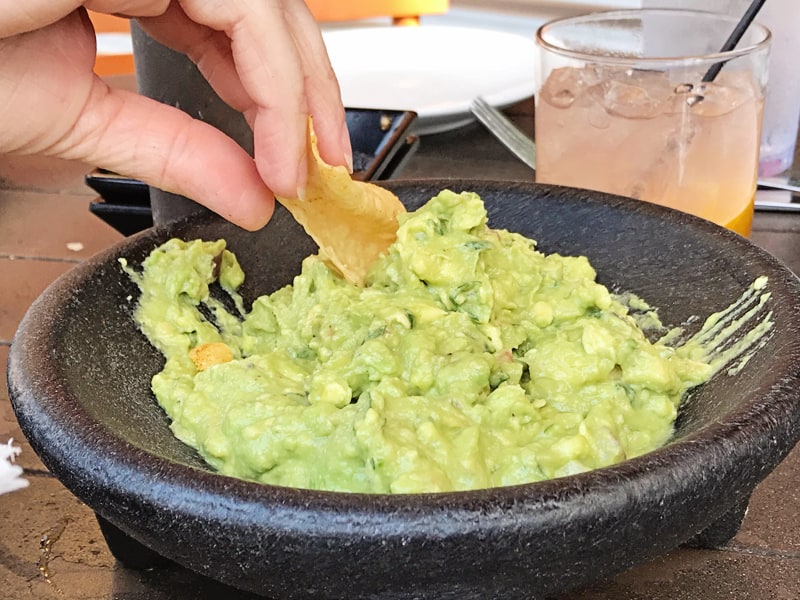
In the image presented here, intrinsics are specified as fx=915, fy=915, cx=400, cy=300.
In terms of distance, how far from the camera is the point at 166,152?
1062 mm

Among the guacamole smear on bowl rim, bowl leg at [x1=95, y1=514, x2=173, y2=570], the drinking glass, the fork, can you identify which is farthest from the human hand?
the fork

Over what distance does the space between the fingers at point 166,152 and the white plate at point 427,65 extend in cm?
115

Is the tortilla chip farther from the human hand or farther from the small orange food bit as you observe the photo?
the small orange food bit

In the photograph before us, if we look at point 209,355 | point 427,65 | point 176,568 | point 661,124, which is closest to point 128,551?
point 176,568

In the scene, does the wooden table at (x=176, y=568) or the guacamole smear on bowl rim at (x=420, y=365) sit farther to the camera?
the wooden table at (x=176, y=568)

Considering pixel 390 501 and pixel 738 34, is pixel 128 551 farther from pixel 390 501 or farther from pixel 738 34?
pixel 738 34

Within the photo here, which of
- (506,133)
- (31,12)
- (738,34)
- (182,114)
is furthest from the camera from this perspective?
(506,133)

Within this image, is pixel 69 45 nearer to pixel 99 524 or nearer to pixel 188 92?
pixel 188 92

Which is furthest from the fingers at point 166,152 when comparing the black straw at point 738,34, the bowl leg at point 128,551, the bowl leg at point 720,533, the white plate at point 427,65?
the white plate at point 427,65

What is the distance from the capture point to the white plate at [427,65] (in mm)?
2367

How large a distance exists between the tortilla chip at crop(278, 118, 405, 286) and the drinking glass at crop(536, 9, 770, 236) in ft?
1.57

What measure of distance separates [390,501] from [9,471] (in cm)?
70

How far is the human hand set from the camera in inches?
37.5

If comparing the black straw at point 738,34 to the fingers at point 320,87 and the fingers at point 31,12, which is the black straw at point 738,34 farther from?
the fingers at point 31,12
